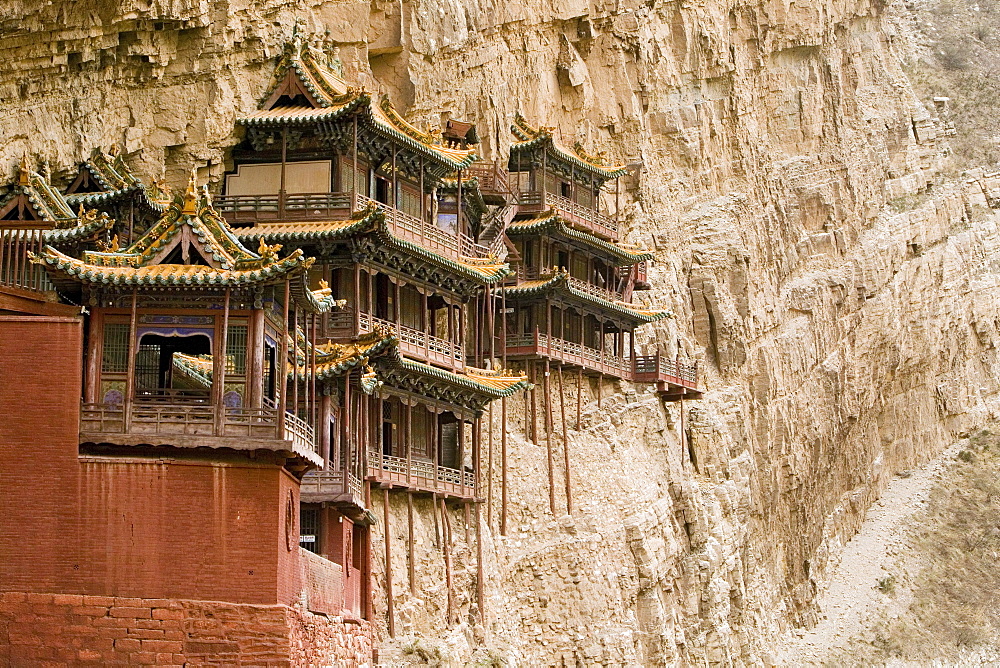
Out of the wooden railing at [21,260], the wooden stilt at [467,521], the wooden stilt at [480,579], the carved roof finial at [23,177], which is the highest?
the carved roof finial at [23,177]

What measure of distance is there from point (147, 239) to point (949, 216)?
186 feet

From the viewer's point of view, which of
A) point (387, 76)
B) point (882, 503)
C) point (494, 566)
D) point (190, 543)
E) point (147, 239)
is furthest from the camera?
point (882, 503)

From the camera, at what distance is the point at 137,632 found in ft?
93.6

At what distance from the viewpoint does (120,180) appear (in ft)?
145

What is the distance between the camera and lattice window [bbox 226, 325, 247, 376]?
3144 cm

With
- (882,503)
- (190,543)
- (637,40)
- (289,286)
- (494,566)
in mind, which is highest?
(637,40)

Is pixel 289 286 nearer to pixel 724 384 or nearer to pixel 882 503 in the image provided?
pixel 724 384

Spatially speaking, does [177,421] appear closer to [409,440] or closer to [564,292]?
[409,440]

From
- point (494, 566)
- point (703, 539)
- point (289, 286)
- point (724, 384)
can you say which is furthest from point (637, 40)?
point (289, 286)

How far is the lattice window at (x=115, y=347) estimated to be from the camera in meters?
31.0

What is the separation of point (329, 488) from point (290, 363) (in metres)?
4.33

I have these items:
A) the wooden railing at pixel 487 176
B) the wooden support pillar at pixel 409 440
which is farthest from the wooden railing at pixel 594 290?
the wooden support pillar at pixel 409 440

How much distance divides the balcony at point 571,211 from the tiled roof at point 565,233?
16.5 inches

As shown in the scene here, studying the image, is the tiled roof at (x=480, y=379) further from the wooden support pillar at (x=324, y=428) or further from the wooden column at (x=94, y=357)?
the wooden column at (x=94, y=357)
